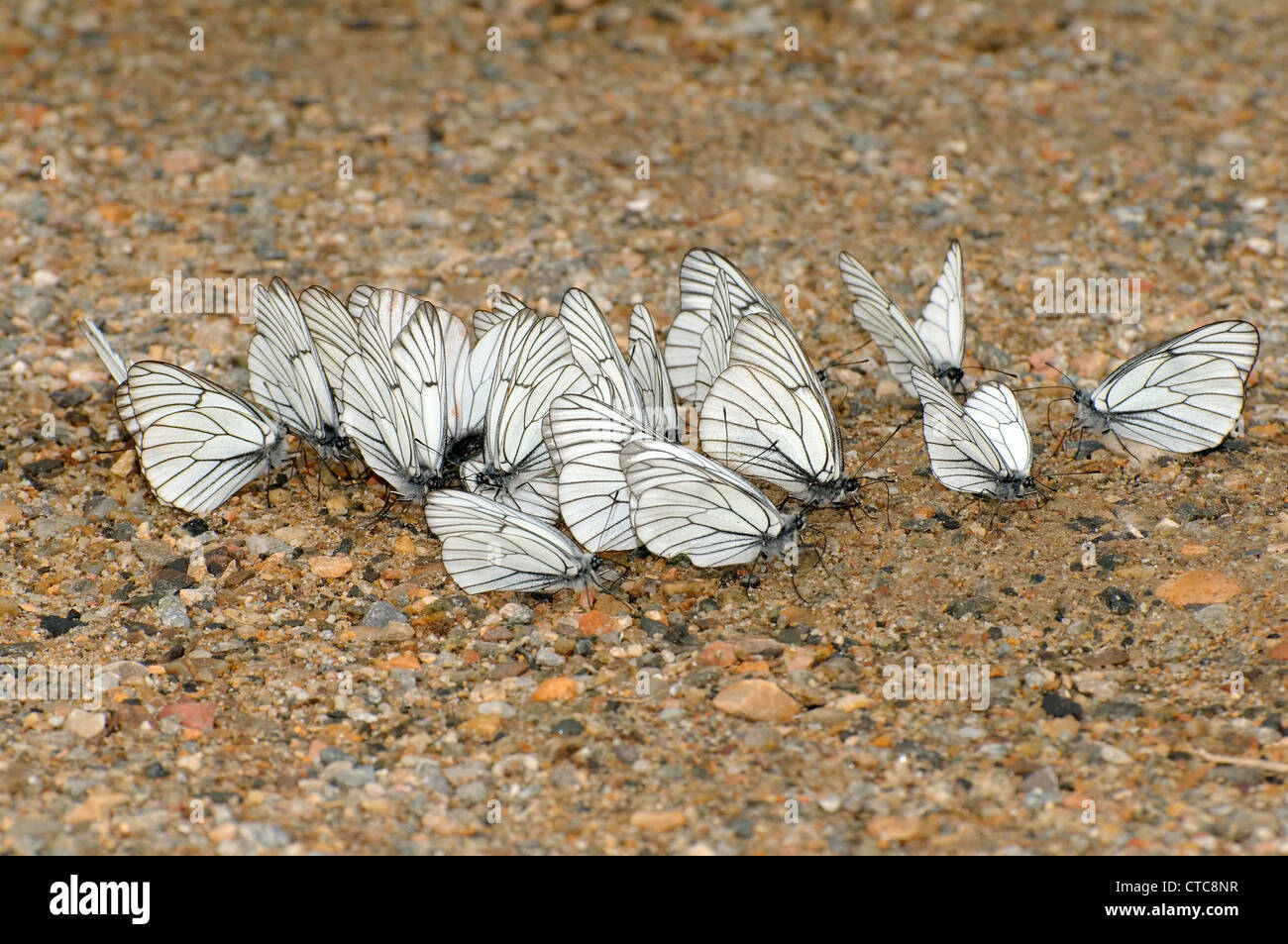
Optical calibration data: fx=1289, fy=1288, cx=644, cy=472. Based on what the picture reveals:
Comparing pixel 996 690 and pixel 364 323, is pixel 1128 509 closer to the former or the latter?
pixel 996 690

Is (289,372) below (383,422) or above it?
above

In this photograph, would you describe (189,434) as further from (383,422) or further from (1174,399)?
(1174,399)

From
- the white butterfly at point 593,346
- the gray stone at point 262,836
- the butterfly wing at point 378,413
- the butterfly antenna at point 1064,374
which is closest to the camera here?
the gray stone at point 262,836

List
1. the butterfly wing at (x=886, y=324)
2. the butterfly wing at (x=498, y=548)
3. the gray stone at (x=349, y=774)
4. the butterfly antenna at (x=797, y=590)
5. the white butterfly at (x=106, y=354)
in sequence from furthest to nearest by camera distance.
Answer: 1. the butterfly wing at (x=886, y=324)
2. the white butterfly at (x=106, y=354)
3. the butterfly antenna at (x=797, y=590)
4. the butterfly wing at (x=498, y=548)
5. the gray stone at (x=349, y=774)

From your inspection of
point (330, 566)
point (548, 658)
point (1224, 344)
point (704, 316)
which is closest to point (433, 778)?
point (548, 658)

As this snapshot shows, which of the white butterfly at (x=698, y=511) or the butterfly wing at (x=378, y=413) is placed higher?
the butterfly wing at (x=378, y=413)

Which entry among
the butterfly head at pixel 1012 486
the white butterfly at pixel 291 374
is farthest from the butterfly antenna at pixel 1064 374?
the white butterfly at pixel 291 374

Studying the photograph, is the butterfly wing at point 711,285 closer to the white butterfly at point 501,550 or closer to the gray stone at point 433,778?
the white butterfly at point 501,550
